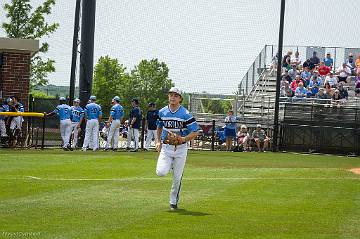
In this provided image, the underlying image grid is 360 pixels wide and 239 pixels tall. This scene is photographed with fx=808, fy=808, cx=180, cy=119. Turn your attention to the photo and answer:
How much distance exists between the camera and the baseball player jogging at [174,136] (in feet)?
41.1

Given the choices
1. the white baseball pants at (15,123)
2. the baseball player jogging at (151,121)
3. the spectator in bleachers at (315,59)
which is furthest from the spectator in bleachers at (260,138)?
the white baseball pants at (15,123)

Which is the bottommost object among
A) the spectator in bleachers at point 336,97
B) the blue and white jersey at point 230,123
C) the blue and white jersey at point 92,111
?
the blue and white jersey at point 230,123

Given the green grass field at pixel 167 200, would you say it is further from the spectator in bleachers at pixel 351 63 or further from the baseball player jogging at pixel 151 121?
the spectator in bleachers at pixel 351 63

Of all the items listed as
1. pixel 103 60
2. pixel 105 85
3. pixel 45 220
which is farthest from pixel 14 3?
pixel 45 220

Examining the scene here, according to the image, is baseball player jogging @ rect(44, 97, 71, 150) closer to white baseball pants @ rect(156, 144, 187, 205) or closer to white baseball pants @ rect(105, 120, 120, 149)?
white baseball pants @ rect(105, 120, 120, 149)

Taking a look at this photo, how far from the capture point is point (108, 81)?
58438 mm

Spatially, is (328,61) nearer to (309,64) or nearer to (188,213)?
(309,64)

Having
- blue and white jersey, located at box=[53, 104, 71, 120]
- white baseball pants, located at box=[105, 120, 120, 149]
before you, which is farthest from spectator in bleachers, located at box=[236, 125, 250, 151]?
blue and white jersey, located at box=[53, 104, 71, 120]

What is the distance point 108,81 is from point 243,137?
2731 centimetres

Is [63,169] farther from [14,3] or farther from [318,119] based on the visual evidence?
[14,3]

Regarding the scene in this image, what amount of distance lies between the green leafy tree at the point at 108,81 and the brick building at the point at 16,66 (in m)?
22.8

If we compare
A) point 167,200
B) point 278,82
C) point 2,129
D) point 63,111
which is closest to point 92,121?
point 63,111

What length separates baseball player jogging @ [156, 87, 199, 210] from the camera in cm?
1252

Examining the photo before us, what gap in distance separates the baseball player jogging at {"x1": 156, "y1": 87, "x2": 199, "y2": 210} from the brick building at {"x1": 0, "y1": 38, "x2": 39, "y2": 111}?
17.2 meters
